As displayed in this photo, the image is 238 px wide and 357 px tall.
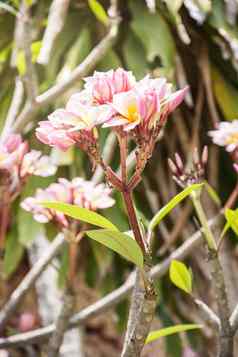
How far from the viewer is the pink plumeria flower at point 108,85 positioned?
0.42 m

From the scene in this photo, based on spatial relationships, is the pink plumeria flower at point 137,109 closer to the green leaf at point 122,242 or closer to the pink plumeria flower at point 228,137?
the green leaf at point 122,242

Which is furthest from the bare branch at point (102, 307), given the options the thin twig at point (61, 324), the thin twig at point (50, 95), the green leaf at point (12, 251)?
the green leaf at point (12, 251)

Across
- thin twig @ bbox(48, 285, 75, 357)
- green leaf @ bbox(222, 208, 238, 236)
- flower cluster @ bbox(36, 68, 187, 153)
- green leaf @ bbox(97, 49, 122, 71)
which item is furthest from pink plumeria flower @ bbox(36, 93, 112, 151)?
green leaf @ bbox(97, 49, 122, 71)

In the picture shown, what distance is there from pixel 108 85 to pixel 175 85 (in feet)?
2.87

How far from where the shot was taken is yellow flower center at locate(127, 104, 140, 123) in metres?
0.40

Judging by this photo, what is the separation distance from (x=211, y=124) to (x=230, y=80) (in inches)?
4.1

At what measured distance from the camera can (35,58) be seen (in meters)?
1.08

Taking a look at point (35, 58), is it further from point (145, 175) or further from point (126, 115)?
point (126, 115)

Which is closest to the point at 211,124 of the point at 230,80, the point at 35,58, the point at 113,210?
the point at 230,80

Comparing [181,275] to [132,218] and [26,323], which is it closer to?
[132,218]

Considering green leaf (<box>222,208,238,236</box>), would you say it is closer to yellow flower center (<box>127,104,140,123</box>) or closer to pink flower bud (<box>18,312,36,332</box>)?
yellow flower center (<box>127,104,140,123</box>)

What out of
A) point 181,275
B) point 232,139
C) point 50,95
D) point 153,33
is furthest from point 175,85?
point 181,275

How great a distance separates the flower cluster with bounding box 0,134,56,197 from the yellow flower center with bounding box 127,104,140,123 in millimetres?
218

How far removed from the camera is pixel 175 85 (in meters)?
1.28
